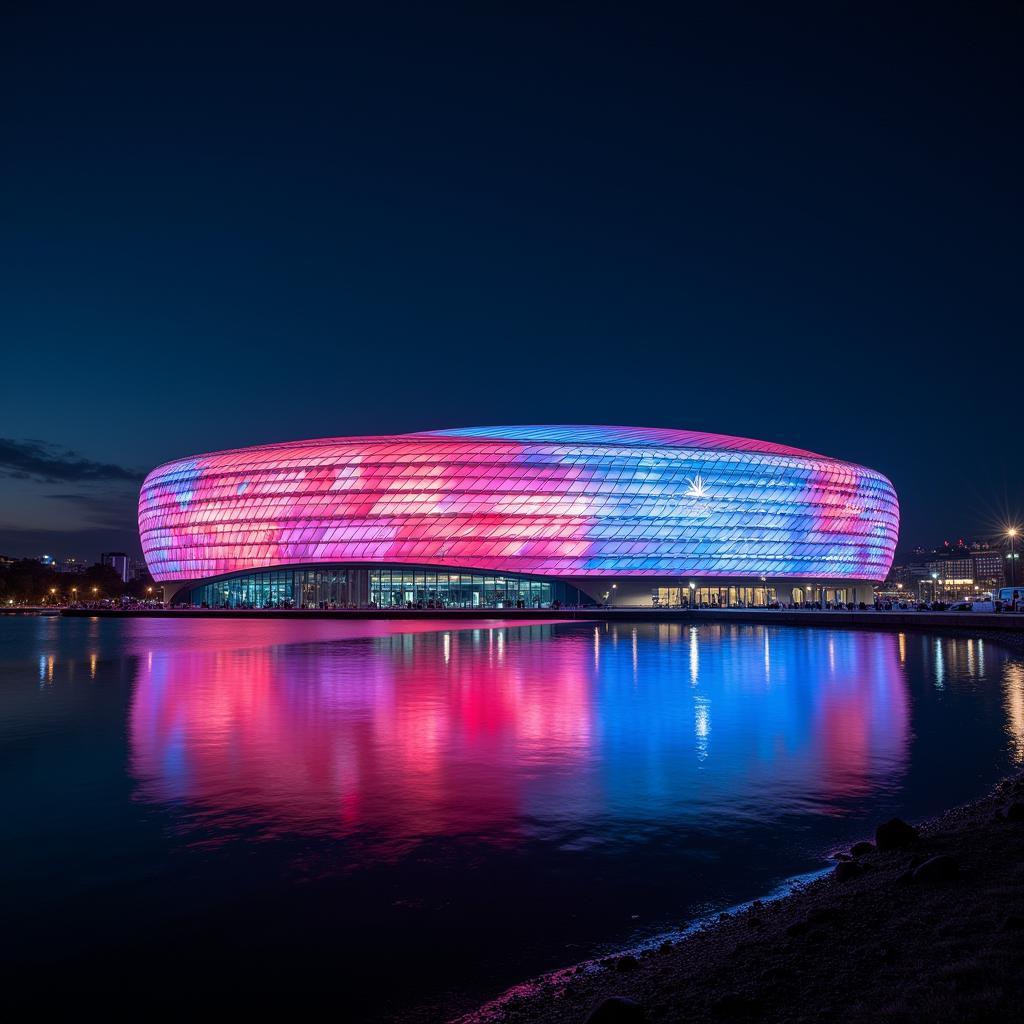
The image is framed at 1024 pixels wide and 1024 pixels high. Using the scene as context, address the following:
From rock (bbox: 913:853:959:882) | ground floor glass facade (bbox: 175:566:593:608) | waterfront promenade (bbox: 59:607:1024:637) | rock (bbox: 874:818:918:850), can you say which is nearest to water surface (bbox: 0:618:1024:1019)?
rock (bbox: 874:818:918:850)

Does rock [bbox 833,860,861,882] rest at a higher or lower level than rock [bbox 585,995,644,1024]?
lower

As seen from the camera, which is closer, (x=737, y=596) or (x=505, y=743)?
(x=505, y=743)

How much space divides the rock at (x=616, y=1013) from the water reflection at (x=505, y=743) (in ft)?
16.1

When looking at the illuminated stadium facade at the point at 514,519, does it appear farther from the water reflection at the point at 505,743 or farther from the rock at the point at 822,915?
the rock at the point at 822,915

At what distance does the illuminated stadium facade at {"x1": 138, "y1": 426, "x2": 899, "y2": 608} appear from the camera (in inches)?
3900

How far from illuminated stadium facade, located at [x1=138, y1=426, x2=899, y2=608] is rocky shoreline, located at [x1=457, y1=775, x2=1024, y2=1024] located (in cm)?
9072

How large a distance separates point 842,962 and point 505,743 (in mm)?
10855

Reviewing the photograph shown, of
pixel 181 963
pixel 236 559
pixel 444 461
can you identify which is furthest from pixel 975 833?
pixel 236 559

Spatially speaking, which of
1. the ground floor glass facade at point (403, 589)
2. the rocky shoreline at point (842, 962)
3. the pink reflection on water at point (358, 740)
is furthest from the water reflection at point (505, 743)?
the ground floor glass facade at point (403, 589)

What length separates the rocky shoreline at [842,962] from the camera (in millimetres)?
5387

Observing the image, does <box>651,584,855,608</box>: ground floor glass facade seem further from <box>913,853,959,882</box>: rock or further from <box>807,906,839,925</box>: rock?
<box>807,906,839,925</box>: rock

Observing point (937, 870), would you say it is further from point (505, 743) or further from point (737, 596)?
point (737, 596)

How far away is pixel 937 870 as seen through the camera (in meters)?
7.67

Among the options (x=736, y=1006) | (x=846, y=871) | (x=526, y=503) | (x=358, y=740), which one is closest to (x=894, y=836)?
(x=846, y=871)
